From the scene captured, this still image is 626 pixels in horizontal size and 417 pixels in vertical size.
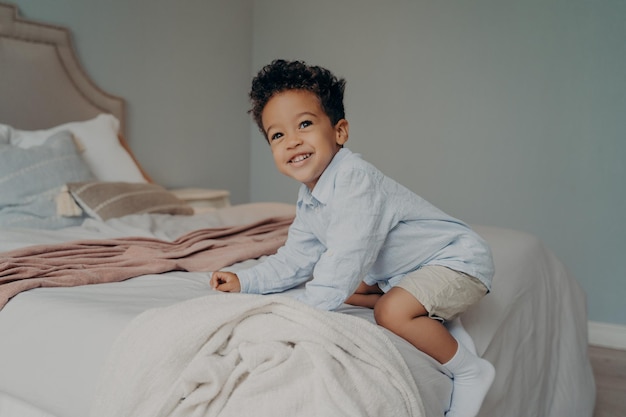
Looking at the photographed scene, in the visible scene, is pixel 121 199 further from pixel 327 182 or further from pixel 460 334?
pixel 460 334

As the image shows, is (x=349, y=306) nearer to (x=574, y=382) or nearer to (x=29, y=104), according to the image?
(x=574, y=382)

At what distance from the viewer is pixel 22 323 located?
1.39 m

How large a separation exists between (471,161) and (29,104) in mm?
2305

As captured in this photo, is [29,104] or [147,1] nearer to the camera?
[29,104]

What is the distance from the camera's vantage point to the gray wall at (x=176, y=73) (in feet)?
10.6

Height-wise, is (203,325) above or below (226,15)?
below

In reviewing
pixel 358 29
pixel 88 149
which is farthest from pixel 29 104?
pixel 358 29

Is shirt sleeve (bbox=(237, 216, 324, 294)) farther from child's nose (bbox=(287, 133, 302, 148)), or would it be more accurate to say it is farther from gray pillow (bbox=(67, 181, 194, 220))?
gray pillow (bbox=(67, 181, 194, 220))

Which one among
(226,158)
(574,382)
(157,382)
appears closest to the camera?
(157,382)

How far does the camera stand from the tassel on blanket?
91.7 inches

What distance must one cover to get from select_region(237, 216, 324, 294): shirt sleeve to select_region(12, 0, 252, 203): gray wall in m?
2.02

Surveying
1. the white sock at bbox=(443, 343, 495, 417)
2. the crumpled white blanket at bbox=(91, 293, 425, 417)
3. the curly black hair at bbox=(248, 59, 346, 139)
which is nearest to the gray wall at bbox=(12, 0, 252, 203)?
the curly black hair at bbox=(248, 59, 346, 139)

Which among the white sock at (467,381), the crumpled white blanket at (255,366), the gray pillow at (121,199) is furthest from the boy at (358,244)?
the gray pillow at (121,199)

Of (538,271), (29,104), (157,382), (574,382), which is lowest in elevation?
(574,382)
